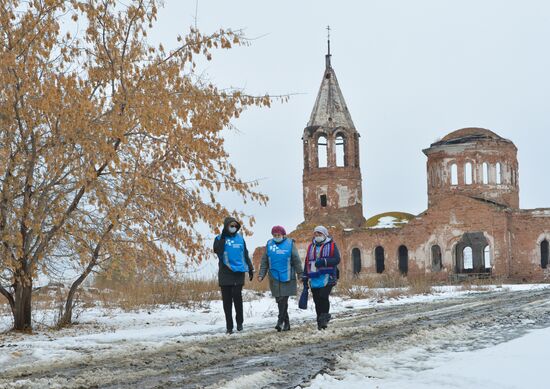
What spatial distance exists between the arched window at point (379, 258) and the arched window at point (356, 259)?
1.03 m

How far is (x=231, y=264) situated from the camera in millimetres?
12141

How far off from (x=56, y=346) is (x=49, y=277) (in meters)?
3.53

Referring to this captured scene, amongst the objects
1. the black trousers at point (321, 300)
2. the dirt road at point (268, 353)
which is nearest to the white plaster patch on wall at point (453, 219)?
the dirt road at point (268, 353)

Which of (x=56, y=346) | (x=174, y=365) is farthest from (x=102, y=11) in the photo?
(x=174, y=365)

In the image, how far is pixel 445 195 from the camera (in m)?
44.8

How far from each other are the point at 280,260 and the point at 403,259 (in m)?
32.9

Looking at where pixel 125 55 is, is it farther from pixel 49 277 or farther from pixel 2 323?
pixel 2 323

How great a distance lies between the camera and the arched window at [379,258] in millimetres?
44312

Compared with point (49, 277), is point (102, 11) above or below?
above

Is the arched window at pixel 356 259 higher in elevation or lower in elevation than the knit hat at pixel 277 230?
lower

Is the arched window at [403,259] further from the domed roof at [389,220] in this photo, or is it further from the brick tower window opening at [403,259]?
the domed roof at [389,220]

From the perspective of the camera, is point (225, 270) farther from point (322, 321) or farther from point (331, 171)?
point (331, 171)

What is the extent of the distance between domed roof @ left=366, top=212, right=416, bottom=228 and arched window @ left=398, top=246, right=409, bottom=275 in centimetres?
144

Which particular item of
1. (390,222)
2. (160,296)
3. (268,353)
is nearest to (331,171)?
(390,222)
